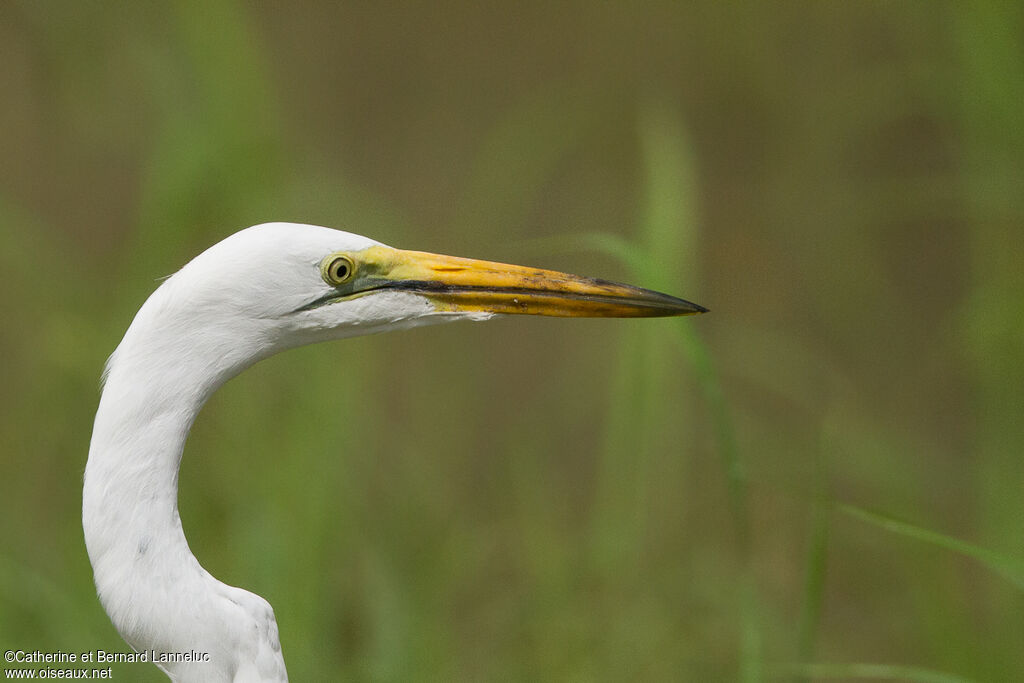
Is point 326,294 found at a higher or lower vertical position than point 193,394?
higher

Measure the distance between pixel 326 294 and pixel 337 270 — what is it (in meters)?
0.03

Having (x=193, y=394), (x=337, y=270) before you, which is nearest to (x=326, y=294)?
(x=337, y=270)

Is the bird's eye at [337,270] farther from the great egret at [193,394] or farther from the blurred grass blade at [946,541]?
the blurred grass blade at [946,541]

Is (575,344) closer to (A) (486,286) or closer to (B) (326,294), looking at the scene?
(A) (486,286)

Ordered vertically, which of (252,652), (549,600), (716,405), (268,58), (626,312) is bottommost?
(549,600)

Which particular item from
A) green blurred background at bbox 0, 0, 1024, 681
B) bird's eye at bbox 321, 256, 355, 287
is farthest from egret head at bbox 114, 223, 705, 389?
green blurred background at bbox 0, 0, 1024, 681

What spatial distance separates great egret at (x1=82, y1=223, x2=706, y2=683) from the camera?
1252 mm

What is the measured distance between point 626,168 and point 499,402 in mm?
1516

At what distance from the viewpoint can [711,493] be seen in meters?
4.07

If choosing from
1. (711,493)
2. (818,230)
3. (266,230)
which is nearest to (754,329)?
(818,230)

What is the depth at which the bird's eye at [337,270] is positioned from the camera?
4.49 ft

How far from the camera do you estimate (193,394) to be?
50.4 inches

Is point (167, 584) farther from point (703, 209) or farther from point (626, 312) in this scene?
point (703, 209)

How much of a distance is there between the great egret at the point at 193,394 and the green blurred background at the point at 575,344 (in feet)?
1.99
